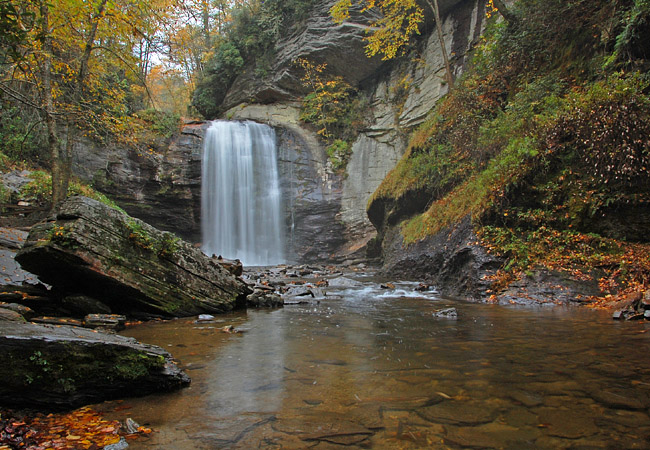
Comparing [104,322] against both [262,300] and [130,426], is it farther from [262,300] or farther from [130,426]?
[130,426]

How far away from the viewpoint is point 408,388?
97.9 inches

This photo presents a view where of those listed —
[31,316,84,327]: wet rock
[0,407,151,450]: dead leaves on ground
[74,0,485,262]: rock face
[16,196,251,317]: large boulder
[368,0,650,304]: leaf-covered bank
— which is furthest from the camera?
[74,0,485,262]: rock face

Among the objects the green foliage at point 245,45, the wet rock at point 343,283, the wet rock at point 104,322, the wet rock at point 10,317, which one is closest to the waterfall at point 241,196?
the green foliage at point 245,45

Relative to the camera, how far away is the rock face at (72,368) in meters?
2.08

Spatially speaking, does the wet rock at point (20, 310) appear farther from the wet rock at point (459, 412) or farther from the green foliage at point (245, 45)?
the green foliage at point (245, 45)

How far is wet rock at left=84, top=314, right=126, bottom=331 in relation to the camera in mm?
4348

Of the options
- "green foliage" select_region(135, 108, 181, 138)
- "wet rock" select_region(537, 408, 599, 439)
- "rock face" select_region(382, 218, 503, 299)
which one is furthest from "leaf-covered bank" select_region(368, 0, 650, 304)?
"green foliage" select_region(135, 108, 181, 138)

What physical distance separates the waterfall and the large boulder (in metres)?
14.0

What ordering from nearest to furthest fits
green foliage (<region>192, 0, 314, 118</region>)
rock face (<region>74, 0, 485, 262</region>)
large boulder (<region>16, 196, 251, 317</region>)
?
large boulder (<region>16, 196, 251, 317</region>)
rock face (<region>74, 0, 485, 262</region>)
green foliage (<region>192, 0, 314, 118</region>)

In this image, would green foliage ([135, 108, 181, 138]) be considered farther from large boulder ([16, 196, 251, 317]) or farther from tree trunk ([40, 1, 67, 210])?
large boulder ([16, 196, 251, 317])

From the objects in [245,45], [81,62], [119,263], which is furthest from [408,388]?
[245,45]

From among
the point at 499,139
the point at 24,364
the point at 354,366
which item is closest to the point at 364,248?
the point at 499,139

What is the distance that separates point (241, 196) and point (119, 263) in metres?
16.4

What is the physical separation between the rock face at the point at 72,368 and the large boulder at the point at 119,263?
233 cm
